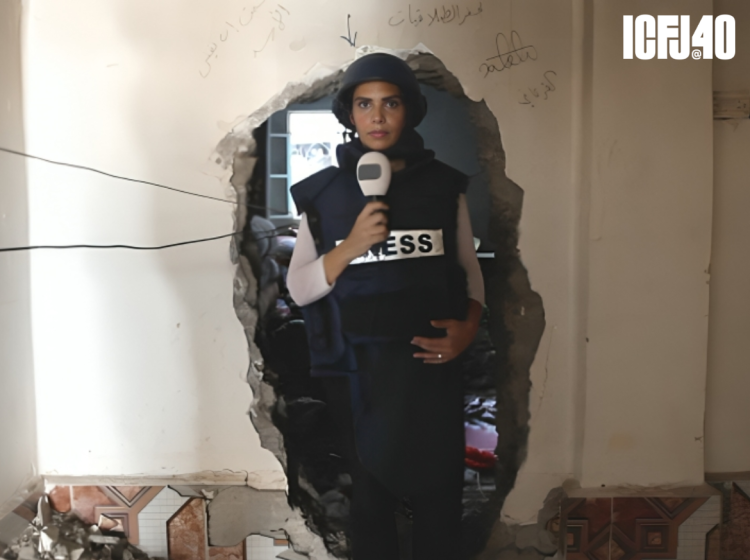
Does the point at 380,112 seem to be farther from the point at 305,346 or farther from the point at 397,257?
the point at 305,346

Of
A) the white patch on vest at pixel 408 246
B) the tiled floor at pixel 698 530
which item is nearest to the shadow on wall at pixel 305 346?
the white patch on vest at pixel 408 246

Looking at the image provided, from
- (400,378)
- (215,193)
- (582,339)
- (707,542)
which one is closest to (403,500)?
(400,378)

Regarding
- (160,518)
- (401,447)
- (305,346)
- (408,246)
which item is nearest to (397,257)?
(408,246)

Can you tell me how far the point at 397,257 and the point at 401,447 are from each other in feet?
1.44

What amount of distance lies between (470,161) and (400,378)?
0.52 meters

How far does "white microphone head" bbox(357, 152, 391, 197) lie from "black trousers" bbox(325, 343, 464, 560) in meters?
0.35

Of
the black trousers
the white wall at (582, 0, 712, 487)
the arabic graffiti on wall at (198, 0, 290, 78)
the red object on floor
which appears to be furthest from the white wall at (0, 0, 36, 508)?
the white wall at (582, 0, 712, 487)

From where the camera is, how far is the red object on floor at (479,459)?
1.17 meters

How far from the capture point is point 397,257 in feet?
3.62

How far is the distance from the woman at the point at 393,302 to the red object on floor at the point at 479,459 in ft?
0.09

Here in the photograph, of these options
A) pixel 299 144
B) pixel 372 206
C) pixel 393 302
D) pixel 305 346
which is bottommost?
pixel 305 346

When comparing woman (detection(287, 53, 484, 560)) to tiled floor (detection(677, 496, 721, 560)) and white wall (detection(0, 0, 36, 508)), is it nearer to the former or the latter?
tiled floor (detection(677, 496, 721, 560))

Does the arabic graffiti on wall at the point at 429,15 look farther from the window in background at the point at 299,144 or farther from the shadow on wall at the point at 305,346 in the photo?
the window in background at the point at 299,144

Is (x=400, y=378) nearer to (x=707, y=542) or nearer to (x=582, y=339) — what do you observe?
(x=582, y=339)
